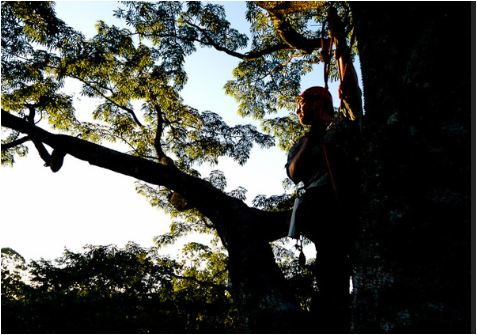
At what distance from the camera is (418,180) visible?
1.26 meters

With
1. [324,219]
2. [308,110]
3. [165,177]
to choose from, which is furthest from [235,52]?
[324,219]

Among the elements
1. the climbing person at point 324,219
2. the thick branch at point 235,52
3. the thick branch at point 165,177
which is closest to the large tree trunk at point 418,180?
the climbing person at point 324,219

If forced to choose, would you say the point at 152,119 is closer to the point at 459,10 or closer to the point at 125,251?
the point at 125,251

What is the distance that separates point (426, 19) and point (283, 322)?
2242mm

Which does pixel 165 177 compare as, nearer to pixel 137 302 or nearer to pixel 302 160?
pixel 302 160

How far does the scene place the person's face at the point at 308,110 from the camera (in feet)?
9.06

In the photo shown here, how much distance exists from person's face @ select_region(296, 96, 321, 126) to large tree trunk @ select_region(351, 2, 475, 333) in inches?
49.0

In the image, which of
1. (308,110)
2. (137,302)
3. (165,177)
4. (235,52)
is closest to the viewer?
(308,110)

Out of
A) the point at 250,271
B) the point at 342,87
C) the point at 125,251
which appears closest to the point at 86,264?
the point at 125,251

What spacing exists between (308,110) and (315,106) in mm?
86

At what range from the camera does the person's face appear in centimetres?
276

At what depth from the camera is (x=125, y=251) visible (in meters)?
9.28

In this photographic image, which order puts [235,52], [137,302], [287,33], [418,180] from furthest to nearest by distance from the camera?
[137,302], [235,52], [287,33], [418,180]

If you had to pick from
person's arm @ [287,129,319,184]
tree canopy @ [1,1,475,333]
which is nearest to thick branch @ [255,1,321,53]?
tree canopy @ [1,1,475,333]
